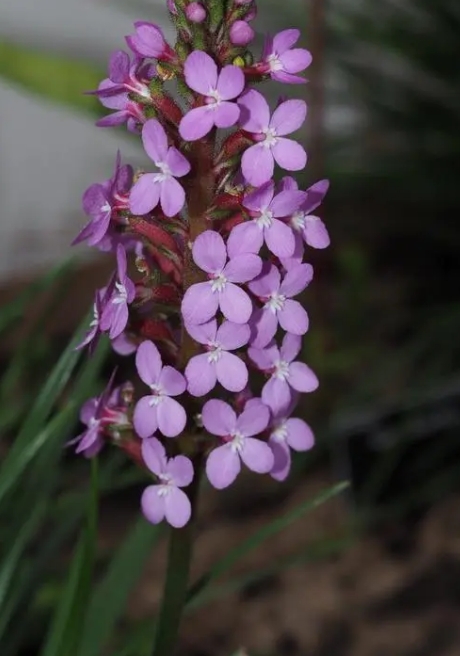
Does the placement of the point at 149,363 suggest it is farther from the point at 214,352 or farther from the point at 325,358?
the point at 325,358

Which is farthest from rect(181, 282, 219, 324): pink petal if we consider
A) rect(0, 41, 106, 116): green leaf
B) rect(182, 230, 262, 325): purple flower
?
rect(0, 41, 106, 116): green leaf

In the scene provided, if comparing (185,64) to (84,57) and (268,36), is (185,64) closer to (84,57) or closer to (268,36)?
(268,36)

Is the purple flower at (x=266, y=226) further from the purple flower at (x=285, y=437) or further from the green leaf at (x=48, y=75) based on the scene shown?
the green leaf at (x=48, y=75)

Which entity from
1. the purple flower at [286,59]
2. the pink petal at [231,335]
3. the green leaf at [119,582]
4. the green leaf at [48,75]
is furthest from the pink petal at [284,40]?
the green leaf at [48,75]

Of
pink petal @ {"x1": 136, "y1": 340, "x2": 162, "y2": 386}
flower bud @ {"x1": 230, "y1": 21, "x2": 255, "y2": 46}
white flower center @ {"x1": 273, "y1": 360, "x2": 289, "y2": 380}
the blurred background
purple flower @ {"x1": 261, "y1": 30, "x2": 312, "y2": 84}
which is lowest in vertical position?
the blurred background

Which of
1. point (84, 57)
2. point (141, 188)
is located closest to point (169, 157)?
point (141, 188)

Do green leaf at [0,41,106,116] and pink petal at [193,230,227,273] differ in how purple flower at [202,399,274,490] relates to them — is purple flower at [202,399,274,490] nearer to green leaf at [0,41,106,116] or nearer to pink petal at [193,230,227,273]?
pink petal at [193,230,227,273]
